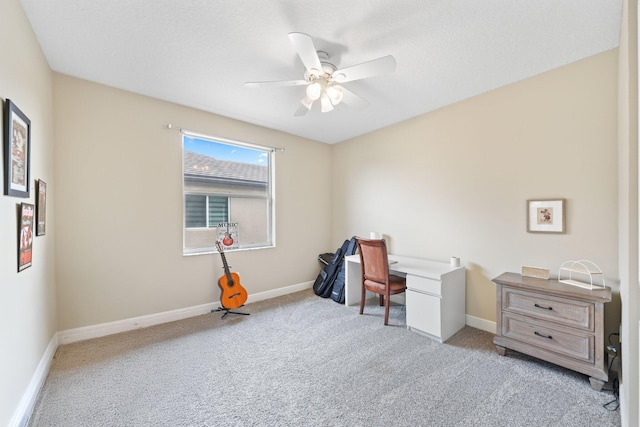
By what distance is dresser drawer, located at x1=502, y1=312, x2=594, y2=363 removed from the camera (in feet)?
6.14

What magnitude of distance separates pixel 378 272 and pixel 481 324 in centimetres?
116

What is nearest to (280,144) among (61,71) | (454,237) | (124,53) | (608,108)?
(124,53)

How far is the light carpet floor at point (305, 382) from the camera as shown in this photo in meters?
1.62

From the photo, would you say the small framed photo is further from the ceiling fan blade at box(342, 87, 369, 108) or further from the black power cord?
A: the ceiling fan blade at box(342, 87, 369, 108)

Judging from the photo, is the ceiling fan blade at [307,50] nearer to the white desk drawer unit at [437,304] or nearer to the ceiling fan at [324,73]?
the ceiling fan at [324,73]

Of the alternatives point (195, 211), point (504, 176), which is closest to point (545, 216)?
point (504, 176)

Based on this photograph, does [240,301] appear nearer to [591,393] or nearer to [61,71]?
[61,71]

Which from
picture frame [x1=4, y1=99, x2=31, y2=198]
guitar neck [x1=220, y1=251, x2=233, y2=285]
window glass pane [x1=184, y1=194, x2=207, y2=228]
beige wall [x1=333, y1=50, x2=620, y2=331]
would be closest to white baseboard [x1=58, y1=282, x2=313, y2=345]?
guitar neck [x1=220, y1=251, x2=233, y2=285]

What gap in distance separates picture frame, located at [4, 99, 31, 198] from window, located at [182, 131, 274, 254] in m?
1.51

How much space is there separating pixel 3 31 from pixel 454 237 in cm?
378

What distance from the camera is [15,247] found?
5.02 feet

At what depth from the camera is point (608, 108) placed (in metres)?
2.11

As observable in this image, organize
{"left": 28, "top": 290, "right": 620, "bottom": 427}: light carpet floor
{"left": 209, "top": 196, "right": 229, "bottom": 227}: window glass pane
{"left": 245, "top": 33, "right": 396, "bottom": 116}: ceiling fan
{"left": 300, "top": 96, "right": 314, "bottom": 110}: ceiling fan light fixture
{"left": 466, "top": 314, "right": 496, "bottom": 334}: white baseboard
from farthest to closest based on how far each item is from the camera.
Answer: {"left": 209, "top": 196, "right": 229, "bottom": 227}: window glass pane < {"left": 466, "top": 314, "right": 496, "bottom": 334}: white baseboard < {"left": 300, "top": 96, "right": 314, "bottom": 110}: ceiling fan light fixture < {"left": 245, "top": 33, "right": 396, "bottom": 116}: ceiling fan < {"left": 28, "top": 290, "right": 620, "bottom": 427}: light carpet floor

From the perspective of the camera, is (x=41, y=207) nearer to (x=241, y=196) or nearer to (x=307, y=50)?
(x=241, y=196)
